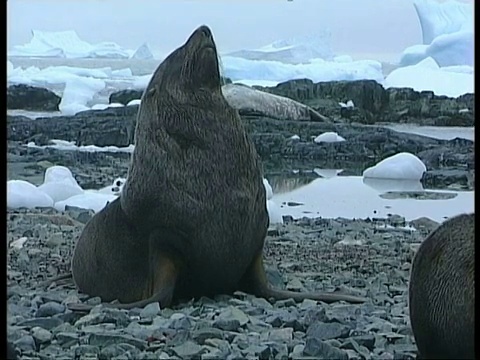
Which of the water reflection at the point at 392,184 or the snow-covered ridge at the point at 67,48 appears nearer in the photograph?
the snow-covered ridge at the point at 67,48

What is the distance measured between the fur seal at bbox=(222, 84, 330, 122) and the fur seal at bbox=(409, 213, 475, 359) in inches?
20.2

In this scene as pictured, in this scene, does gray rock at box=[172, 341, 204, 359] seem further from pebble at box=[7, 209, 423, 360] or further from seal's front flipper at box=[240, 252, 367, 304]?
seal's front flipper at box=[240, 252, 367, 304]

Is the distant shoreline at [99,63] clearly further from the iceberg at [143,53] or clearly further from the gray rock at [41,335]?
the gray rock at [41,335]

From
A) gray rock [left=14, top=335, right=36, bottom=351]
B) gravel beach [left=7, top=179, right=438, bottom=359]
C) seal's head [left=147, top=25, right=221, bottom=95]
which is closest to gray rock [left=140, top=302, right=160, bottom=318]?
gravel beach [left=7, top=179, right=438, bottom=359]

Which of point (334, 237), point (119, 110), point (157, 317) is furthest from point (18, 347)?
point (334, 237)

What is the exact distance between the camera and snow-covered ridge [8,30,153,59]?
2587 millimetres

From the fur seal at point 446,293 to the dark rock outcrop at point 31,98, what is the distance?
95 centimetres

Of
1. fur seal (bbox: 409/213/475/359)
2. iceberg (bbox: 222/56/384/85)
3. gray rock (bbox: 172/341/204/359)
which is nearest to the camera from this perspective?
fur seal (bbox: 409/213/475/359)

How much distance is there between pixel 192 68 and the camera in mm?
2848

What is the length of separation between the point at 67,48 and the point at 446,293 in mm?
1036

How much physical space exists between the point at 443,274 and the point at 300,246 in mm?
672

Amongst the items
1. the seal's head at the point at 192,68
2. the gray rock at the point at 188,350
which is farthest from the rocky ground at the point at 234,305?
the seal's head at the point at 192,68

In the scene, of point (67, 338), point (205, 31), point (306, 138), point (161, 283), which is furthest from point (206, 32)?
point (67, 338)

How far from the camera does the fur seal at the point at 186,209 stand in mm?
2912
